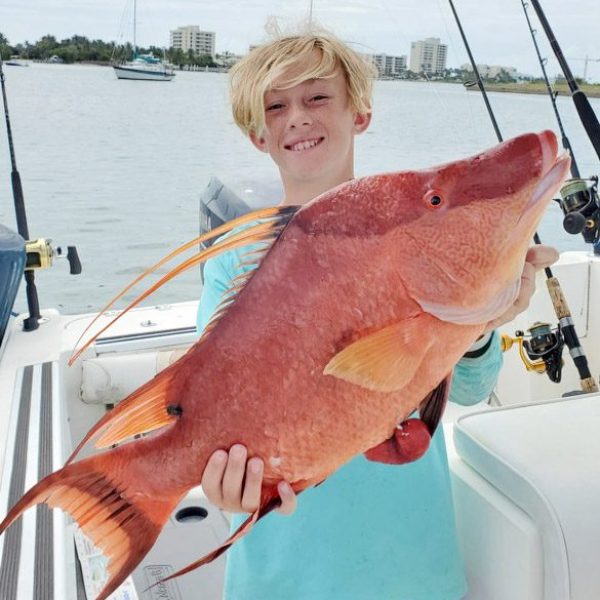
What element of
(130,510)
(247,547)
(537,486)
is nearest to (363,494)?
(247,547)

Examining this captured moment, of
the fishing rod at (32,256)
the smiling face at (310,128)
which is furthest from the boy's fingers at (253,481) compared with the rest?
the fishing rod at (32,256)

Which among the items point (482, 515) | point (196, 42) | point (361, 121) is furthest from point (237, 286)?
point (196, 42)

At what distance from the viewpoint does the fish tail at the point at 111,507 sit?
30.1 inches

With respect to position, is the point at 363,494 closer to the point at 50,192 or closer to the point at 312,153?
the point at 312,153

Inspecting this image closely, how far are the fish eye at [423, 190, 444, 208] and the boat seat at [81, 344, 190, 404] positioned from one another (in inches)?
79.8

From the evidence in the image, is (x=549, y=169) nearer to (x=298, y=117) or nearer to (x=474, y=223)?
(x=474, y=223)

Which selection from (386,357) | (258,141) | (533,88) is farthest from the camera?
(533,88)

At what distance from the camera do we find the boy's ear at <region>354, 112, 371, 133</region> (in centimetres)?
124

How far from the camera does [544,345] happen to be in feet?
7.50

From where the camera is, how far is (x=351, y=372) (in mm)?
686

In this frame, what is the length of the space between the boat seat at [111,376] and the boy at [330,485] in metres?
1.50

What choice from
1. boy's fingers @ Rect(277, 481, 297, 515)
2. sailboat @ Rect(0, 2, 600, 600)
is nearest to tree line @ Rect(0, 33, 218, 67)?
sailboat @ Rect(0, 2, 600, 600)

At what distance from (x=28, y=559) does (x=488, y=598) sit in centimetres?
89

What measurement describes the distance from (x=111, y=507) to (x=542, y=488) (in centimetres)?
79
